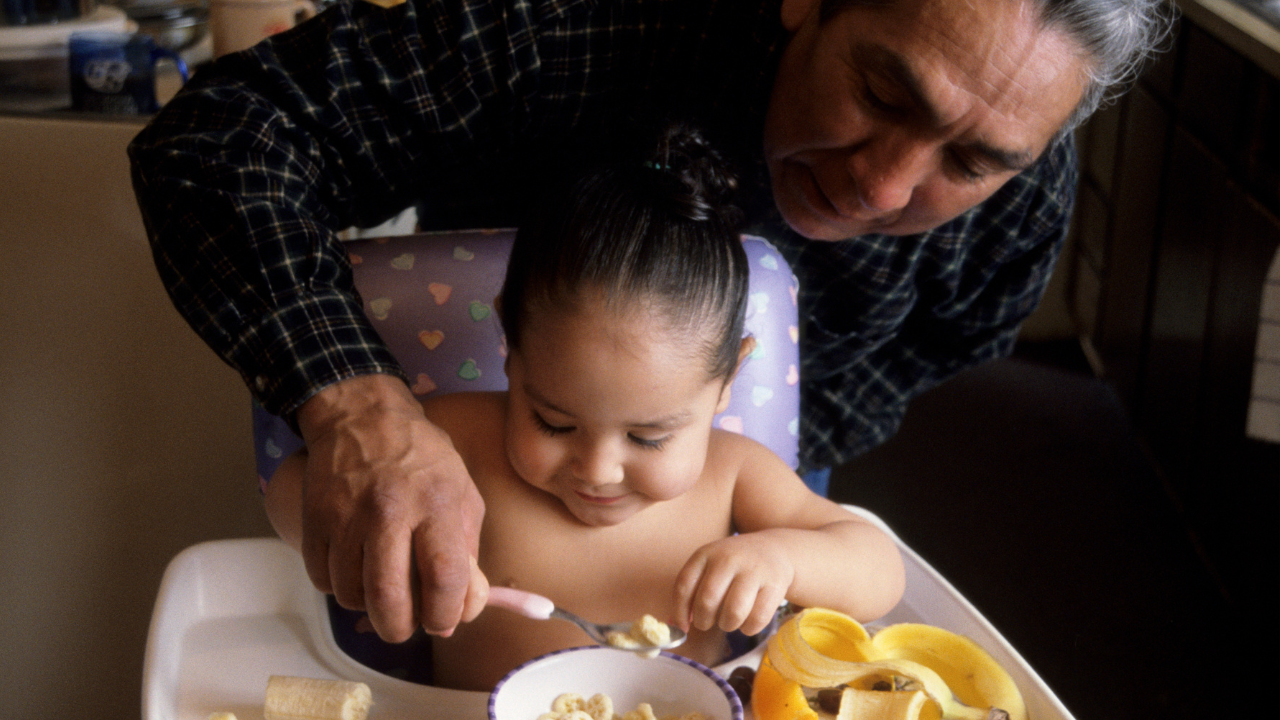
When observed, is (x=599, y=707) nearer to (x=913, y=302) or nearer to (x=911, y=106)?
(x=911, y=106)

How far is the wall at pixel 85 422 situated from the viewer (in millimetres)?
1309

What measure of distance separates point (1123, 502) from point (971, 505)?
1.05 ft

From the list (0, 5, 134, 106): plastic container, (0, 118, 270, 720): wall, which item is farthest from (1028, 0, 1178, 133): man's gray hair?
(0, 5, 134, 106): plastic container

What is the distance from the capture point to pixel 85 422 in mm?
1355

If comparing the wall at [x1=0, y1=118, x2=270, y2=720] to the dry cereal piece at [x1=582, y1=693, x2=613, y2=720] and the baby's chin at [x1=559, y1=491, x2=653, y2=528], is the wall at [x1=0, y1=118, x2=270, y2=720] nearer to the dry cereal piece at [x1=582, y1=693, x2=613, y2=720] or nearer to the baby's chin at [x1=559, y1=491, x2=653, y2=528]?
the baby's chin at [x1=559, y1=491, x2=653, y2=528]

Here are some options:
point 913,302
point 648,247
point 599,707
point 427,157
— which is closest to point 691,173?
point 648,247

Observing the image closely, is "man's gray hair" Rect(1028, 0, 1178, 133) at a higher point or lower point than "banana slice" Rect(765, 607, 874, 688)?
higher

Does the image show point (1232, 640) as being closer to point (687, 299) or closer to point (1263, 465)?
point (1263, 465)

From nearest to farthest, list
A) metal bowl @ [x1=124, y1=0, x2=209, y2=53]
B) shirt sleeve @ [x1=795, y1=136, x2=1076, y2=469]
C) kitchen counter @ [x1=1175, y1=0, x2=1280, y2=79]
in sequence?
shirt sleeve @ [x1=795, y1=136, x2=1076, y2=469] → kitchen counter @ [x1=1175, y1=0, x2=1280, y2=79] → metal bowl @ [x1=124, y1=0, x2=209, y2=53]

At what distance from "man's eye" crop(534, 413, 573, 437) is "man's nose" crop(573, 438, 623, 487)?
0.7 inches

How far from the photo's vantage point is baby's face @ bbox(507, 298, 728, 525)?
823mm

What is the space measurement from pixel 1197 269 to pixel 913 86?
1473mm

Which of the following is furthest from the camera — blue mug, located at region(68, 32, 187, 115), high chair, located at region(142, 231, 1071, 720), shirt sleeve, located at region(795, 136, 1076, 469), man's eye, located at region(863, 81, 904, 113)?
blue mug, located at region(68, 32, 187, 115)

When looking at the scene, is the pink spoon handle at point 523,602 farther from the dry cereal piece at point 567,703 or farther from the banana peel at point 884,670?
the banana peel at point 884,670
